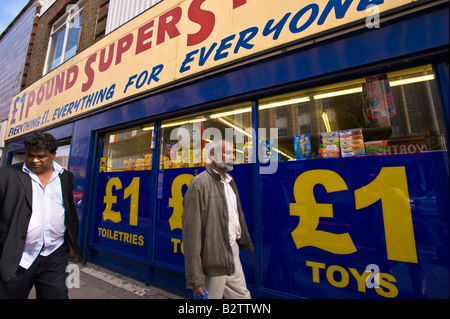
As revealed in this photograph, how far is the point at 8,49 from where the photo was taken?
1009cm

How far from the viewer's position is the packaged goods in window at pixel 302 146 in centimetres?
275

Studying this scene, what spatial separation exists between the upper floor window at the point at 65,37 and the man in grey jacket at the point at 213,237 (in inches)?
282

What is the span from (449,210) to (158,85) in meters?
4.10

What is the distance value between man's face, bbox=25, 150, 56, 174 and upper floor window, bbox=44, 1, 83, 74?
20.4 feet

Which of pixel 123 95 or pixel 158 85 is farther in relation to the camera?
pixel 123 95

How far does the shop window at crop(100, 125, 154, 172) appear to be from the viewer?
4270 mm

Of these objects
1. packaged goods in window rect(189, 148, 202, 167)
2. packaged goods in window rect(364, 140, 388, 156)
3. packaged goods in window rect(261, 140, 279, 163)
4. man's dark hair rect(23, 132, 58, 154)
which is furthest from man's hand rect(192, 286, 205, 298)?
packaged goods in window rect(364, 140, 388, 156)

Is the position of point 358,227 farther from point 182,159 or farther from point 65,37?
point 65,37

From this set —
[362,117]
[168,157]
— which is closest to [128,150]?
[168,157]

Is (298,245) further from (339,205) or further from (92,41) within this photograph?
(92,41)

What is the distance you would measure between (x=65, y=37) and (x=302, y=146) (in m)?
8.70

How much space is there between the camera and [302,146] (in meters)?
2.81

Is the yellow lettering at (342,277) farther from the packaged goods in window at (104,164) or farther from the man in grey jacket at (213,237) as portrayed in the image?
the packaged goods in window at (104,164)
